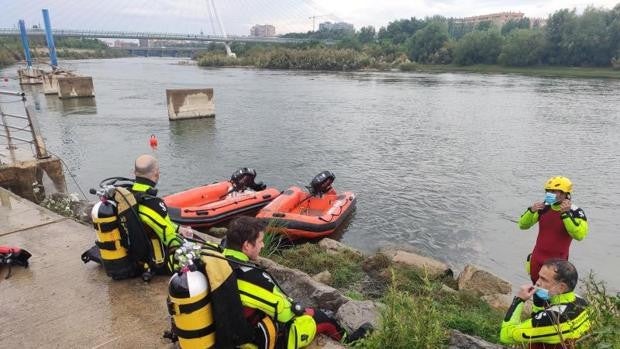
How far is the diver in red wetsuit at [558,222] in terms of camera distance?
166 inches

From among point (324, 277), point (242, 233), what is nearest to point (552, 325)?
point (242, 233)

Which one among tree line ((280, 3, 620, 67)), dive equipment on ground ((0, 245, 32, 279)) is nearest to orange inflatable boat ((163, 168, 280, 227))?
dive equipment on ground ((0, 245, 32, 279))

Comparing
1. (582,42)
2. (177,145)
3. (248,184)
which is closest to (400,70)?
(582,42)

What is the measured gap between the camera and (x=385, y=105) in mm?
25531

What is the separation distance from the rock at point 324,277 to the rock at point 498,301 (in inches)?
73.5

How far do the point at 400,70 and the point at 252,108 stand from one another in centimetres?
4134

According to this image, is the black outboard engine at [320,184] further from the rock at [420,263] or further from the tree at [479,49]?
the tree at [479,49]

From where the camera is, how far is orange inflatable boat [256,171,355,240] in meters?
7.77

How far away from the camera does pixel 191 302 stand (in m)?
2.33

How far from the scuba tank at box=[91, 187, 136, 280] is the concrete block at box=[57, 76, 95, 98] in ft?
89.3

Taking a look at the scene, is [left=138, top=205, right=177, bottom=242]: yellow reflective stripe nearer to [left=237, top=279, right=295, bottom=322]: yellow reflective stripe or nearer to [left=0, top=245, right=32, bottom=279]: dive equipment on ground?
[left=237, top=279, right=295, bottom=322]: yellow reflective stripe

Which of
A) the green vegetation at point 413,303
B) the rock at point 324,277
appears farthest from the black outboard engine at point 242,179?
the rock at point 324,277

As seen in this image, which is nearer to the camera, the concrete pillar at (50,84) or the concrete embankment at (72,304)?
the concrete embankment at (72,304)

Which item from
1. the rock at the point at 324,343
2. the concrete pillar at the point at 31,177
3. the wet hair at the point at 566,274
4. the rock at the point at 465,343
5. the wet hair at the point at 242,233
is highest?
the wet hair at the point at 242,233
